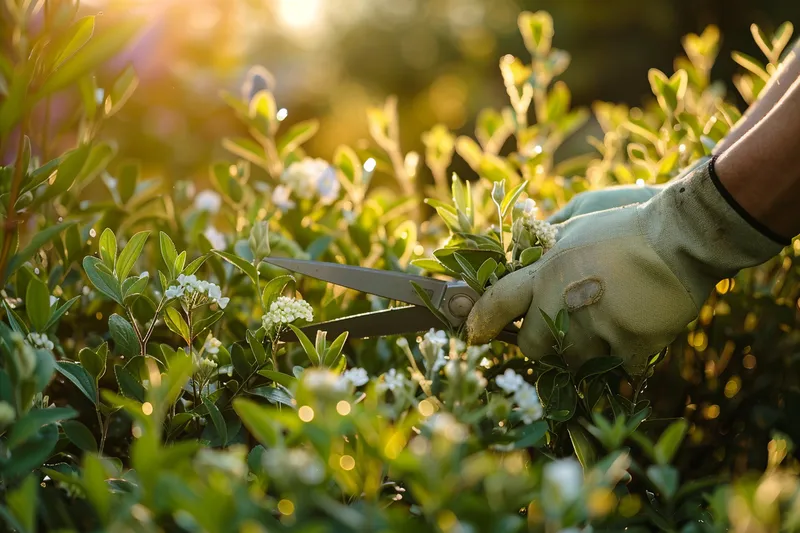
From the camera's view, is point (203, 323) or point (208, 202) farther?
point (208, 202)

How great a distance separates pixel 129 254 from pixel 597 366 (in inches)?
30.0

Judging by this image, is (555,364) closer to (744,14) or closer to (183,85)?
(183,85)

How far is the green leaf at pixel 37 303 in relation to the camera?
3.55 ft

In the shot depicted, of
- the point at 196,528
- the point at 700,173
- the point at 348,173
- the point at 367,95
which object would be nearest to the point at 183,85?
the point at 367,95

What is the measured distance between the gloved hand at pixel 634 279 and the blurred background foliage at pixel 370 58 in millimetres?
3662

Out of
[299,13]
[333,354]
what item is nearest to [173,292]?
[333,354]

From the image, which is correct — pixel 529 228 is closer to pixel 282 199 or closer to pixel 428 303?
pixel 428 303

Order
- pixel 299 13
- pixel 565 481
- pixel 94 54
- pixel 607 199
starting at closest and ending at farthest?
pixel 565 481, pixel 94 54, pixel 607 199, pixel 299 13

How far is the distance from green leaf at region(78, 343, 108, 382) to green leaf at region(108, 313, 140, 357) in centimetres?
4

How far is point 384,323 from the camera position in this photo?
1368 mm

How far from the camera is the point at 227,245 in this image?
168cm

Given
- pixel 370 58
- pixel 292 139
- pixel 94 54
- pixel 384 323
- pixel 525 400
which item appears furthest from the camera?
pixel 370 58

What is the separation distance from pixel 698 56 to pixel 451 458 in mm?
1934

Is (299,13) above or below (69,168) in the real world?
below
